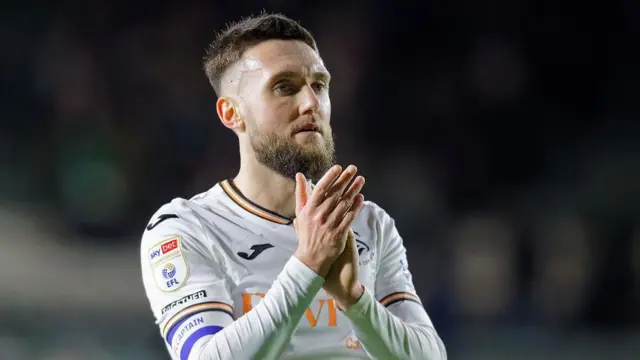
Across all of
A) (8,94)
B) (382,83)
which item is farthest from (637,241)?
(8,94)

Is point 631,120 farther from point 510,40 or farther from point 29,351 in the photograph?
point 29,351

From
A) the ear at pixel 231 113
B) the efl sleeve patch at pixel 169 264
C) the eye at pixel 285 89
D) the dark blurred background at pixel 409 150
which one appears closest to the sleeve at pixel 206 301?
the efl sleeve patch at pixel 169 264

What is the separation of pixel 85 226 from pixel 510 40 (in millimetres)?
4062

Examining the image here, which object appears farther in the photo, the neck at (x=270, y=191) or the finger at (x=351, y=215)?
the neck at (x=270, y=191)

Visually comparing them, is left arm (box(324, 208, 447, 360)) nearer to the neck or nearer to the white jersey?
the white jersey

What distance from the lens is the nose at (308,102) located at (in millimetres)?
2213

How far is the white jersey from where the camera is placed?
191 centimetres

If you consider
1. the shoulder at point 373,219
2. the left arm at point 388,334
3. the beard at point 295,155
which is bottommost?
the left arm at point 388,334

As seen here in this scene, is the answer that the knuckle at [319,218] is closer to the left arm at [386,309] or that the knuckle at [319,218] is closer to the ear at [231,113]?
the left arm at [386,309]

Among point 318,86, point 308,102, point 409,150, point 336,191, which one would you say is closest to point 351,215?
point 336,191

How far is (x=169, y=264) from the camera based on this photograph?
216cm

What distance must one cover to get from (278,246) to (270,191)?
19 cm

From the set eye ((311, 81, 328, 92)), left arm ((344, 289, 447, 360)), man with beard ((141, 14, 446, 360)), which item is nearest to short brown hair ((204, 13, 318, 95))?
man with beard ((141, 14, 446, 360))

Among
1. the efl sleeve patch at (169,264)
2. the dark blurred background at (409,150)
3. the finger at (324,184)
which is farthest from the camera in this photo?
the dark blurred background at (409,150)
